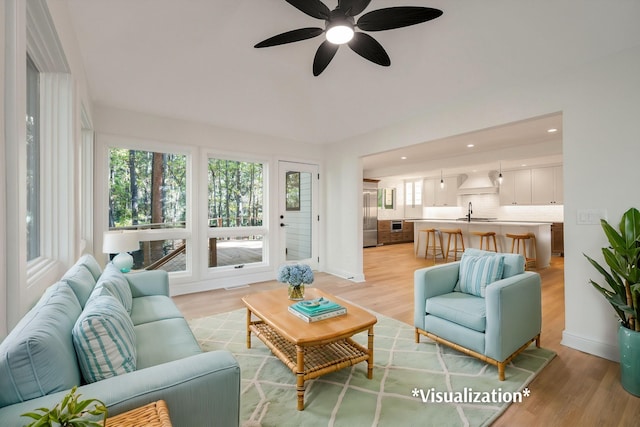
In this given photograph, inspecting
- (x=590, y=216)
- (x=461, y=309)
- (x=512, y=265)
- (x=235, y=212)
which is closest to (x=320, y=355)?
(x=461, y=309)

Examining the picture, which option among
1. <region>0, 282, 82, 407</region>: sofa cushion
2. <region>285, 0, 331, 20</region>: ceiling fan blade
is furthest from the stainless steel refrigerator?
<region>0, 282, 82, 407</region>: sofa cushion

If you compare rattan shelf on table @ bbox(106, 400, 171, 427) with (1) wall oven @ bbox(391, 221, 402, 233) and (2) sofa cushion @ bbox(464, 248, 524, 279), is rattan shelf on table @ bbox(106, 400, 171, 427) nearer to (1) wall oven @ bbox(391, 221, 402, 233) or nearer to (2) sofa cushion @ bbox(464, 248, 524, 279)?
(2) sofa cushion @ bbox(464, 248, 524, 279)

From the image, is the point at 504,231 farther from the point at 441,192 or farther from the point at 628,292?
the point at 628,292

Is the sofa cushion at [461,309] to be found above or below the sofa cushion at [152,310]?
below

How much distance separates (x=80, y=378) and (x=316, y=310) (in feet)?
4.32

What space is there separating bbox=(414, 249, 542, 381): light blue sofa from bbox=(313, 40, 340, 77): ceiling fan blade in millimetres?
1912

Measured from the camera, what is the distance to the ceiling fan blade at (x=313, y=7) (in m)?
→ 1.68

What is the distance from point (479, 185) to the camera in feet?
26.8

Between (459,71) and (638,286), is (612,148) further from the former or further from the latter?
(459,71)

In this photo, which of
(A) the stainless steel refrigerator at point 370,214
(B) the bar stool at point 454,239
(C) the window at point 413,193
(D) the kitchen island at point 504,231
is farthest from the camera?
(C) the window at point 413,193

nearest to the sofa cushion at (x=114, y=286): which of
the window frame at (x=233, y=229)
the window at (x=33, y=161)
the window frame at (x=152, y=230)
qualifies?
the window at (x=33, y=161)

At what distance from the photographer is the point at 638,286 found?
1.87 meters

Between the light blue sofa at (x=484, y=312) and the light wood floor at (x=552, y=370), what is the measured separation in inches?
9.9

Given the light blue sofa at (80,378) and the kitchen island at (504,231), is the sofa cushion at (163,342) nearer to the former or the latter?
the light blue sofa at (80,378)
